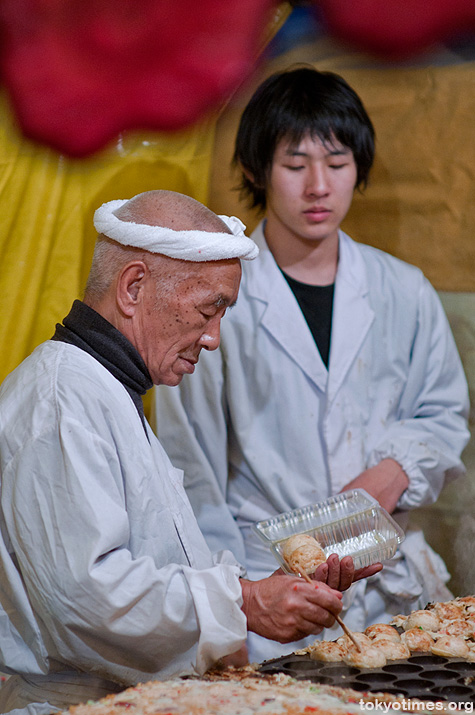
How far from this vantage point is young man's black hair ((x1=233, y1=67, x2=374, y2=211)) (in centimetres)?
250

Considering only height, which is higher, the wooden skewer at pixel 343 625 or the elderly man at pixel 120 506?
the elderly man at pixel 120 506

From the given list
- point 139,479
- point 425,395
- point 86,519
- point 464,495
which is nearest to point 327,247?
point 425,395

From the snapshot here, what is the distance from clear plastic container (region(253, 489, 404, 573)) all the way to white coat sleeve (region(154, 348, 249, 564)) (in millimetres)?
392

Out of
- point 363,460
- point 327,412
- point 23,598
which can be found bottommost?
point 363,460

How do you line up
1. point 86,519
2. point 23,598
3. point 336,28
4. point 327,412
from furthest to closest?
point 336,28 → point 327,412 → point 23,598 → point 86,519

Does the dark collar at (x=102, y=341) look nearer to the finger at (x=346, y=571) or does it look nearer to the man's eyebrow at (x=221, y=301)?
the man's eyebrow at (x=221, y=301)

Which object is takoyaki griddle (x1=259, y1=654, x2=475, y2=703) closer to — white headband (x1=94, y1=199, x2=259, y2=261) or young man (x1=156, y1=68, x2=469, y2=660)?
young man (x1=156, y1=68, x2=469, y2=660)

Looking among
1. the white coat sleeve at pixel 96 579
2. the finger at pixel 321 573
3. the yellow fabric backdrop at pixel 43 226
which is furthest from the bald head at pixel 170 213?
the finger at pixel 321 573

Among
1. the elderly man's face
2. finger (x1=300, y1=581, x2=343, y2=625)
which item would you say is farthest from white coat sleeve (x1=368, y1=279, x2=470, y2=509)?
finger (x1=300, y1=581, x2=343, y2=625)

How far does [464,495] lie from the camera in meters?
2.98

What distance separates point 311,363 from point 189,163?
78cm

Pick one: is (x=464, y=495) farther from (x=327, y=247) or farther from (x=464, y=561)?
(x=327, y=247)

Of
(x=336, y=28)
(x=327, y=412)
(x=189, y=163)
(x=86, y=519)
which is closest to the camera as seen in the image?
(x=86, y=519)

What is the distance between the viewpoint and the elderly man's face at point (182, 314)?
1.74 metres
